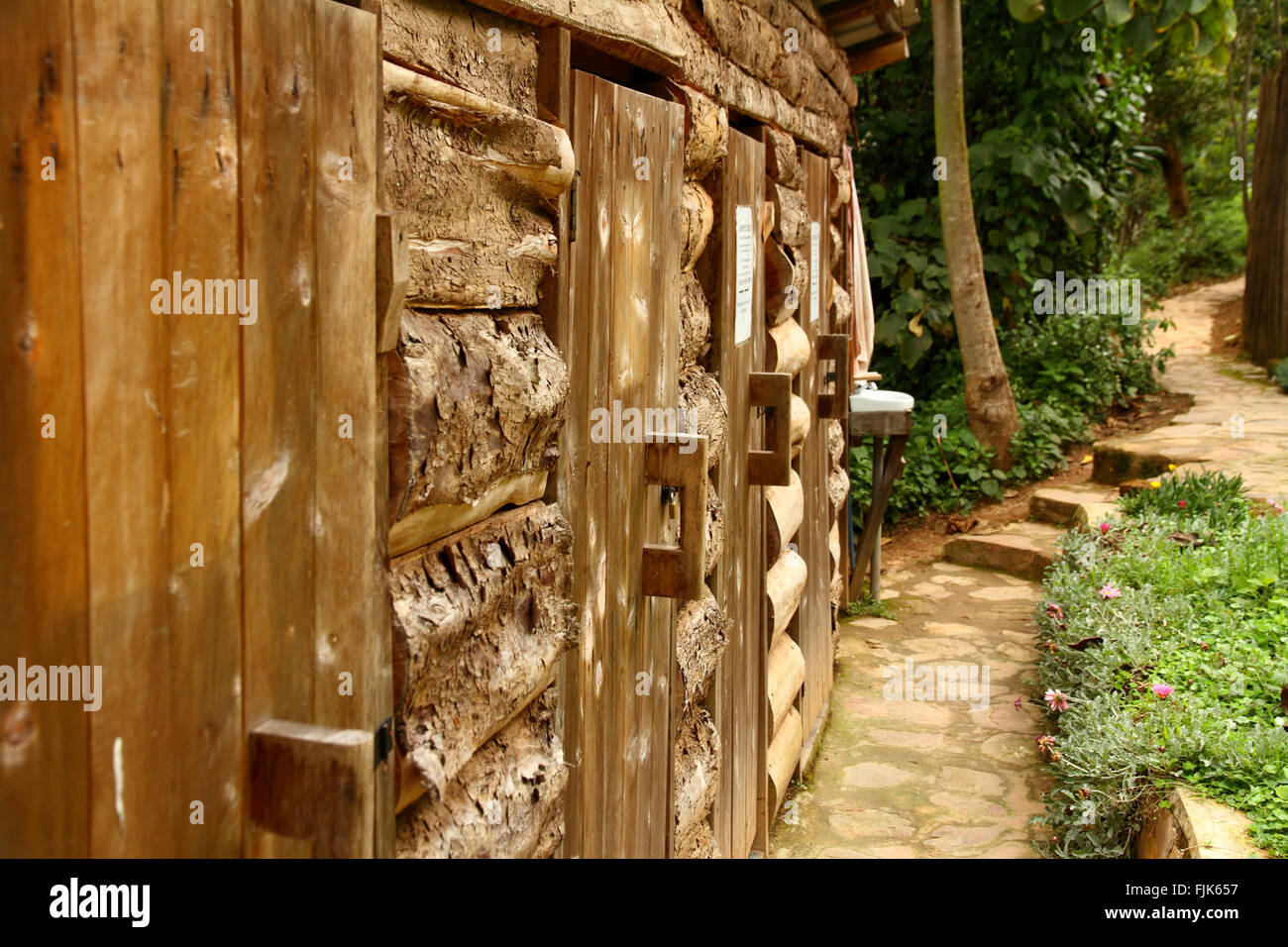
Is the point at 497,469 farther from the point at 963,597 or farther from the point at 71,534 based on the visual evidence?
the point at 963,597

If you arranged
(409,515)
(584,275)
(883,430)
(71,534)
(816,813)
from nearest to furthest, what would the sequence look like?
1. (71,534)
2. (409,515)
3. (584,275)
4. (816,813)
5. (883,430)

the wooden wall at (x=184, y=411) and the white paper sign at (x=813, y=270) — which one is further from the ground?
the white paper sign at (x=813, y=270)

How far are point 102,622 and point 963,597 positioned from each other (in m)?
6.95

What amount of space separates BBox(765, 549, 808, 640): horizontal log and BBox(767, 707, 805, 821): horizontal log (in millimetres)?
406

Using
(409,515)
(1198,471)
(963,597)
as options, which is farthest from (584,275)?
(1198,471)

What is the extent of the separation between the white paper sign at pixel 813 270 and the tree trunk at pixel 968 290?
13.7 ft

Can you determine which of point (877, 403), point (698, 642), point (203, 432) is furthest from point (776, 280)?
point (203, 432)

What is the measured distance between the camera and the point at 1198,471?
7.49m

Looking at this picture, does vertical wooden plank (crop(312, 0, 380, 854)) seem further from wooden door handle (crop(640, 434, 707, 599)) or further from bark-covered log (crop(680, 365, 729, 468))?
bark-covered log (crop(680, 365, 729, 468))

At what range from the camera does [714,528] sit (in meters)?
3.31

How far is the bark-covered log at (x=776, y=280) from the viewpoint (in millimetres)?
4176

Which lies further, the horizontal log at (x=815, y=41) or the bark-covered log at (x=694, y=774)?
the horizontal log at (x=815, y=41)

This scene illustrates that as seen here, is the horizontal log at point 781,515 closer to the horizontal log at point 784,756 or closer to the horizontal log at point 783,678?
the horizontal log at point 783,678

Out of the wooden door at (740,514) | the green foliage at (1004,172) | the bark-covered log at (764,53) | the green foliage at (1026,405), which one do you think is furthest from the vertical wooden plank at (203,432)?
the green foliage at (1004,172)
